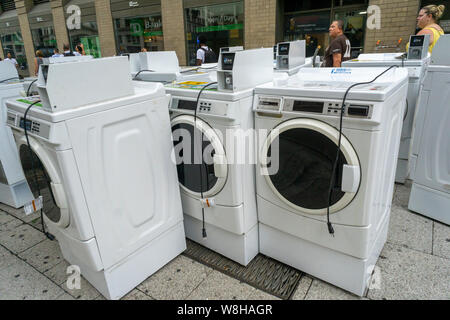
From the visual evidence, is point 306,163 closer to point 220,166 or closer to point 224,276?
point 220,166

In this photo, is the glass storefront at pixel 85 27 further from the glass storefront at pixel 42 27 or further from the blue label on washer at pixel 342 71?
the blue label on washer at pixel 342 71

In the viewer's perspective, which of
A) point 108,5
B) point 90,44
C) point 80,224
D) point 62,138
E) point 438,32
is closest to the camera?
point 62,138

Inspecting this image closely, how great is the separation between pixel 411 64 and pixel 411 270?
2.17 metres

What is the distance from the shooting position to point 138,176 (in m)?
1.97

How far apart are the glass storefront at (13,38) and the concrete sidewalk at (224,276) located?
15578mm

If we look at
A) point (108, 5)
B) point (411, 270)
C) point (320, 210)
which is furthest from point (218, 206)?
point (108, 5)

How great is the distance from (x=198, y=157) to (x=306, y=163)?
2.51 ft

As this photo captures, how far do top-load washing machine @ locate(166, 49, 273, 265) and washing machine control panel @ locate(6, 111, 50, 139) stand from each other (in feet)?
2.79

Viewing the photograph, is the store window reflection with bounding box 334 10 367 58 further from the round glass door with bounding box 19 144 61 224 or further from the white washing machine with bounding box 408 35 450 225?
the round glass door with bounding box 19 144 61 224

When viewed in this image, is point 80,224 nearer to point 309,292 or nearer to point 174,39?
point 309,292

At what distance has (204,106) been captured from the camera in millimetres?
1977

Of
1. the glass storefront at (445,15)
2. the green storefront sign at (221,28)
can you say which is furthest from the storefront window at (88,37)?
the glass storefront at (445,15)

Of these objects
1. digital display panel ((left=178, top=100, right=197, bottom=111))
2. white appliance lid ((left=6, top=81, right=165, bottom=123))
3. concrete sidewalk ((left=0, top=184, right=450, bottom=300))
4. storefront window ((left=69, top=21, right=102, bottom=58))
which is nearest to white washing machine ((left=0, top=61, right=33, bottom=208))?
concrete sidewalk ((left=0, top=184, right=450, bottom=300))

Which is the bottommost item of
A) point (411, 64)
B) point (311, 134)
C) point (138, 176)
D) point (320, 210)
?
point (320, 210)
